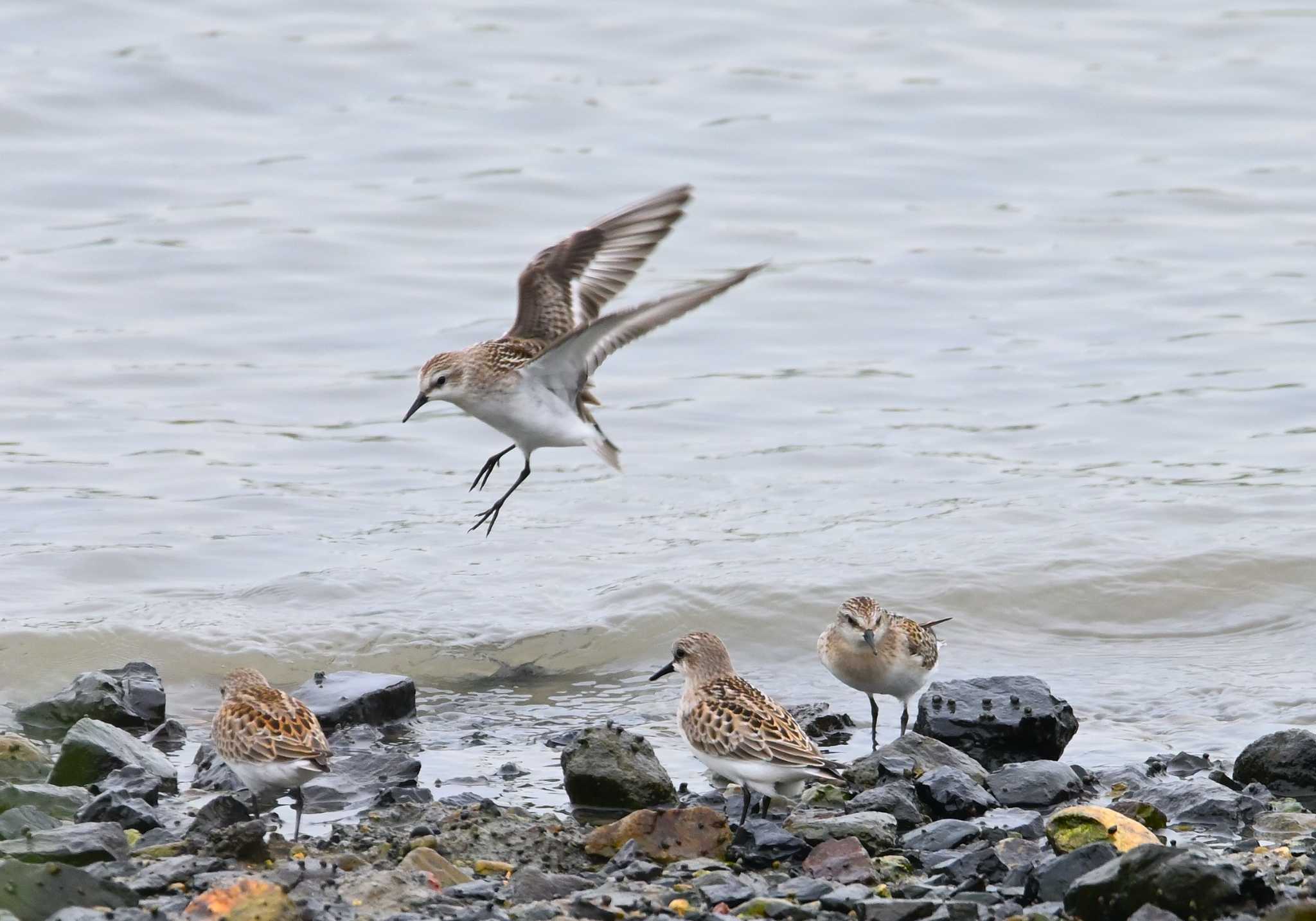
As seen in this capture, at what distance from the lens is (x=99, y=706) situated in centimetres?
1004

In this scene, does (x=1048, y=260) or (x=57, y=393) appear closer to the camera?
(x=57, y=393)

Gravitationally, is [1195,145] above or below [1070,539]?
above

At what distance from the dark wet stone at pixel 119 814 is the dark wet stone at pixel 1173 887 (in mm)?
3936

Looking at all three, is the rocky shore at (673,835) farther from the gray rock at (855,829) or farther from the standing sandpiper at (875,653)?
the standing sandpiper at (875,653)

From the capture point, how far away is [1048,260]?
20.9m

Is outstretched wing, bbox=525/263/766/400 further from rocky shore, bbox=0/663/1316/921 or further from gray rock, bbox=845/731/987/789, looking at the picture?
gray rock, bbox=845/731/987/789

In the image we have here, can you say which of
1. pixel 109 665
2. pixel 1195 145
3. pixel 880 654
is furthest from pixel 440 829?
pixel 1195 145

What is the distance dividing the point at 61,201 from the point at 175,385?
17.7 feet

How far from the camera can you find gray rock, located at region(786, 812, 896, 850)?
7855 mm

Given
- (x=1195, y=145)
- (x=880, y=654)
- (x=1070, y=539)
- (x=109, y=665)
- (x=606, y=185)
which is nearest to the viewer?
(x=880, y=654)

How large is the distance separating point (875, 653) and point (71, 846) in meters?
4.24

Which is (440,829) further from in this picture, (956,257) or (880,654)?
(956,257)

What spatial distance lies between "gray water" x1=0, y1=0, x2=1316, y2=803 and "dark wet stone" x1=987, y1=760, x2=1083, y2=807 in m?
1.02

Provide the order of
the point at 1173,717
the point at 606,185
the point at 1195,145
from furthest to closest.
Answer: the point at 1195,145 → the point at 606,185 → the point at 1173,717
